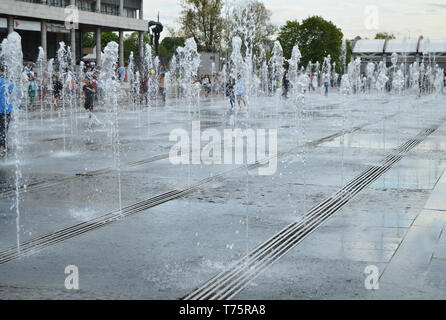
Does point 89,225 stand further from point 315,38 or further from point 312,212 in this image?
point 315,38

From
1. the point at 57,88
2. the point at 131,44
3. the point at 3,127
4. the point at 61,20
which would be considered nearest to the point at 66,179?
the point at 3,127

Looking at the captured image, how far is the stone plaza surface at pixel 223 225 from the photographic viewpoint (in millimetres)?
5250

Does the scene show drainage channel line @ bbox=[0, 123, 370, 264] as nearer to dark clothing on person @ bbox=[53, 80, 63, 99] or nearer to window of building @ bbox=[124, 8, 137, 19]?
dark clothing on person @ bbox=[53, 80, 63, 99]

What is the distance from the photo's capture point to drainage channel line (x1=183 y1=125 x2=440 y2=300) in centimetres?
515

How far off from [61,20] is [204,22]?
69.8 feet

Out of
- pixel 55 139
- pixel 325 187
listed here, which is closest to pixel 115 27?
pixel 55 139

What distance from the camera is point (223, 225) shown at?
7.22 meters

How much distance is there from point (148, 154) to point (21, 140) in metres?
4.18

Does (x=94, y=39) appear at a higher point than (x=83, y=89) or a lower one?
higher

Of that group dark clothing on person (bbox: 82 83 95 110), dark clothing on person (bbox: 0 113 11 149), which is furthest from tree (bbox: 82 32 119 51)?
dark clothing on person (bbox: 0 113 11 149)

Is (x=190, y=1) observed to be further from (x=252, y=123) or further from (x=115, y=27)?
(x=252, y=123)

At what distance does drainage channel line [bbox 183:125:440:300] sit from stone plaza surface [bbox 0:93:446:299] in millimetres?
Answer: 104

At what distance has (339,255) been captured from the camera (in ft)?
19.8

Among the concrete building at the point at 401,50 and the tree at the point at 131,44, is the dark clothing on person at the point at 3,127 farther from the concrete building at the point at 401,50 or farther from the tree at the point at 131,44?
the tree at the point at 131,44
